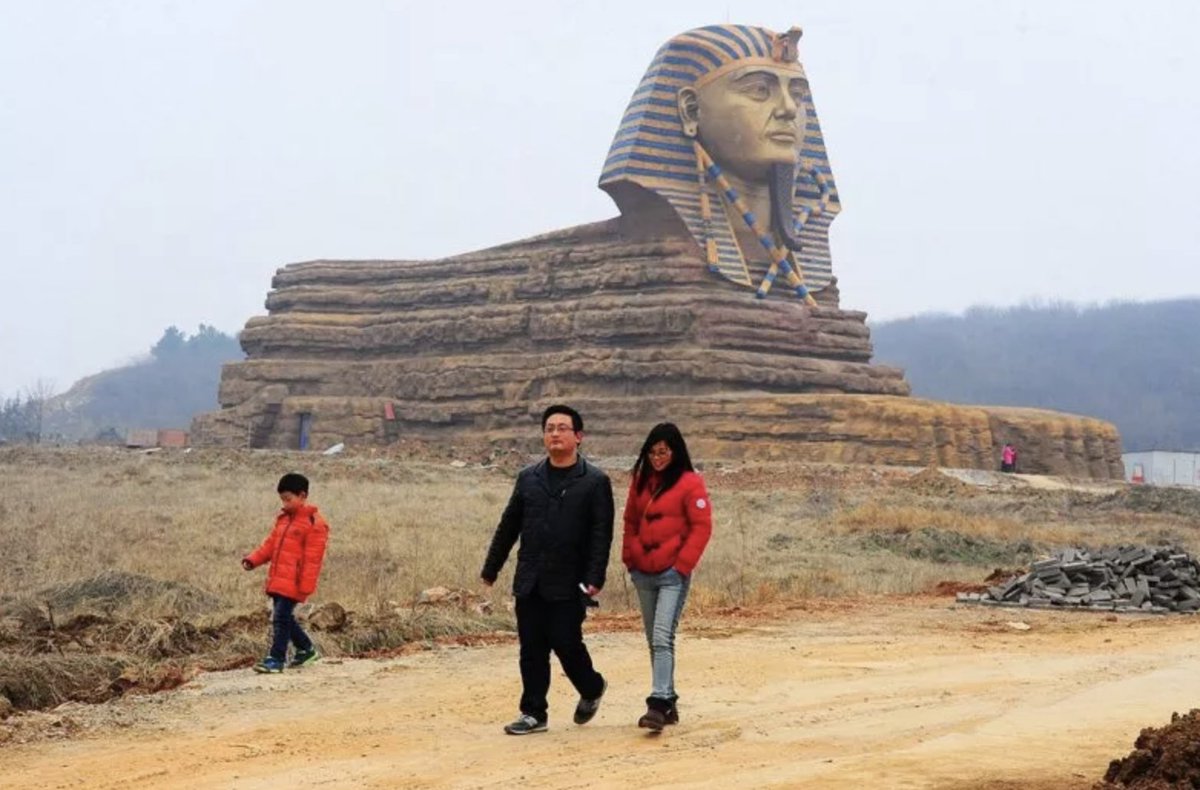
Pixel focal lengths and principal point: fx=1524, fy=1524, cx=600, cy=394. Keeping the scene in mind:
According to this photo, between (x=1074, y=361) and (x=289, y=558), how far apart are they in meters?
148

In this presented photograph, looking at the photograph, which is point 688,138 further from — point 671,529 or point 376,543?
point 671,529

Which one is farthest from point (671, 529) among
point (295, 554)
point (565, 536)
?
point (295, 554)

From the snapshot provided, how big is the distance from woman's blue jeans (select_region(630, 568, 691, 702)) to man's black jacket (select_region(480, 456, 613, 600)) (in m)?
0.37

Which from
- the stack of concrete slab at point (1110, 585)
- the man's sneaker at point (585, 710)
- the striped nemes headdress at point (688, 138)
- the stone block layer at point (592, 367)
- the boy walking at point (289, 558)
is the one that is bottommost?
the man's sneaker at point (585, 710)

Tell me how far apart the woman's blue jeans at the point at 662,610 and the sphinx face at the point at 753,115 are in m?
36.9

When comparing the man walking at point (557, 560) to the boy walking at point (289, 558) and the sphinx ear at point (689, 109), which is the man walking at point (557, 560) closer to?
the boy walking at point (289, 558)

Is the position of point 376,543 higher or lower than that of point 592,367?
lower

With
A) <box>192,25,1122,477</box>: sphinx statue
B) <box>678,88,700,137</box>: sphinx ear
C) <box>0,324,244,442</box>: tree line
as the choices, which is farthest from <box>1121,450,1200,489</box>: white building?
<box>0,324,244,442</box>: tree line

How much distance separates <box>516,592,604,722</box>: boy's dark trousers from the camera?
7770 millimetres

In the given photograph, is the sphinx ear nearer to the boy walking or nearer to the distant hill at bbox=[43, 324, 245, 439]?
the boy walking

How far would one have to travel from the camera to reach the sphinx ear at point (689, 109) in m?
44.9

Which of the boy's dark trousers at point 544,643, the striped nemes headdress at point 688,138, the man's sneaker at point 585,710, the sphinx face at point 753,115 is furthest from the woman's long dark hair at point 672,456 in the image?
the striped nemes headdress at point 688,138

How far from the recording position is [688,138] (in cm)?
4509

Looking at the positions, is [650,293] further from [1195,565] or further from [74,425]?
[74,425]
